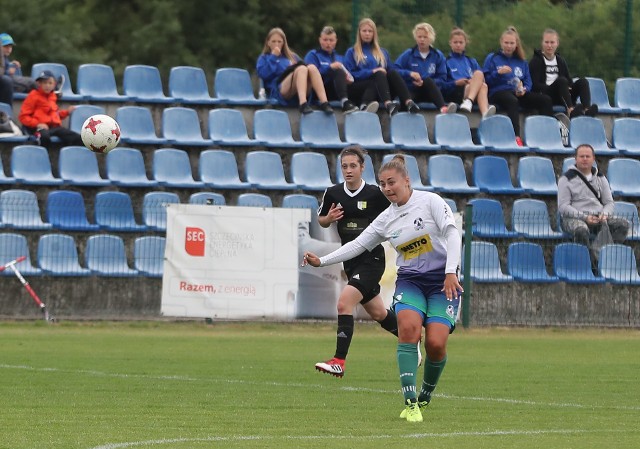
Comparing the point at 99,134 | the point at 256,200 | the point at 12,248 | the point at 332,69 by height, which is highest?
the point at 332,69

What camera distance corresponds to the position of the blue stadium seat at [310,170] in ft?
67.7

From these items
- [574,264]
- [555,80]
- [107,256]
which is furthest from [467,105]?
[107,256]

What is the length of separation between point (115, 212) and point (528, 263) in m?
6.07

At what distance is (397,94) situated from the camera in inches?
859

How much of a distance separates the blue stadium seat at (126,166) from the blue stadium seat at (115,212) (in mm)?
546

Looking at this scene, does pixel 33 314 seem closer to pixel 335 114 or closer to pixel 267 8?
pixel 335 114

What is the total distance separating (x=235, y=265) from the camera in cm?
1812

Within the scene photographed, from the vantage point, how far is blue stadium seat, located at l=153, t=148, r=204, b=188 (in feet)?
66.6

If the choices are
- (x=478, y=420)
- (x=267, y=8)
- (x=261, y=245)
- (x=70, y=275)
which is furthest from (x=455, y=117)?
(x=267, y=8)

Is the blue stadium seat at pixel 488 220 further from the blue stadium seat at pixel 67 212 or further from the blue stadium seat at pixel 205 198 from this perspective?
the blue stadium seat at pixel 67 212

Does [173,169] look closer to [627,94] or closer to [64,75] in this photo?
[64,75]

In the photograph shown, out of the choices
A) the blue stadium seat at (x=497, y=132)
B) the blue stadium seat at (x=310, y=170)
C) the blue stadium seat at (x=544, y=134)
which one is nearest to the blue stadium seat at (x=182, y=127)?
the blue stadium seat at (x=310, y=170)

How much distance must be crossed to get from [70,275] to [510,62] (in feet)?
26.6

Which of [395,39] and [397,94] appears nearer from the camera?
[397,94]
